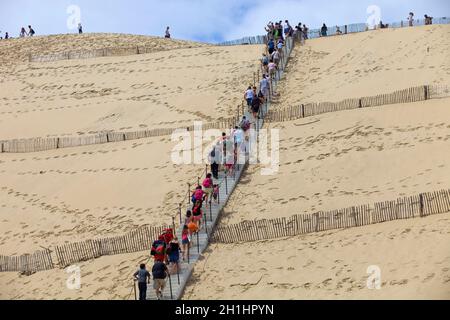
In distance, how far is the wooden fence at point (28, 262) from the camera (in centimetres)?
2672

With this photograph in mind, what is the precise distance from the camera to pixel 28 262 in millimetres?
26922

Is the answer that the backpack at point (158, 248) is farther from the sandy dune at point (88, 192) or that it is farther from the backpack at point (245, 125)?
the backpack at point (245, 125)

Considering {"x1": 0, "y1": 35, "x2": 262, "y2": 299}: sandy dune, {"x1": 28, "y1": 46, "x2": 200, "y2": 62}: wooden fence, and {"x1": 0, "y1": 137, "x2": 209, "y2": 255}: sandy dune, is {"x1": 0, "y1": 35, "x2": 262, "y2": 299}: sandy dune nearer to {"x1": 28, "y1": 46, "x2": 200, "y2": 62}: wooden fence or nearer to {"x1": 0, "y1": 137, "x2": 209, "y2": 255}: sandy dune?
{"x1": 0, "y1": 137, "x2": 209, "y2": 255}: sandy dune

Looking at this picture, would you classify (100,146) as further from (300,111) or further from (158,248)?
(158,248)

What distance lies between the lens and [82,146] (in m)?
38.7

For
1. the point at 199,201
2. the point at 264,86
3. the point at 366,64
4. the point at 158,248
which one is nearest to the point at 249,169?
the point at 199,201

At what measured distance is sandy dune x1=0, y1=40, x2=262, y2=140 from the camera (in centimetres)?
4119

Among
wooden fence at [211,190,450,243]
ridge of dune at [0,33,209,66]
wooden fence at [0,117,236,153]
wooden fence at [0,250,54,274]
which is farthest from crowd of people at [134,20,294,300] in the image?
ridge of dune at [0,33,209,66]

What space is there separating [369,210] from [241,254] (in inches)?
134

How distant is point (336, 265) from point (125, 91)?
83.4 ft

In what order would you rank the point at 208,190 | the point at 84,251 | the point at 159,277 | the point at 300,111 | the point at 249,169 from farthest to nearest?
the point at 300,111
the point at 249,169
the point at 208,190
the point at 84,251
the point at 159,277

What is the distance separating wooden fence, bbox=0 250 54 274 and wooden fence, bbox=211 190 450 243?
474 cm

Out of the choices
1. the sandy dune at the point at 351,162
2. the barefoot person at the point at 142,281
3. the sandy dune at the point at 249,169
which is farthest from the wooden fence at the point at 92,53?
the barefoot person at the point at 142,281

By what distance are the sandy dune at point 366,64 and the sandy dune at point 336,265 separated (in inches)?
548
